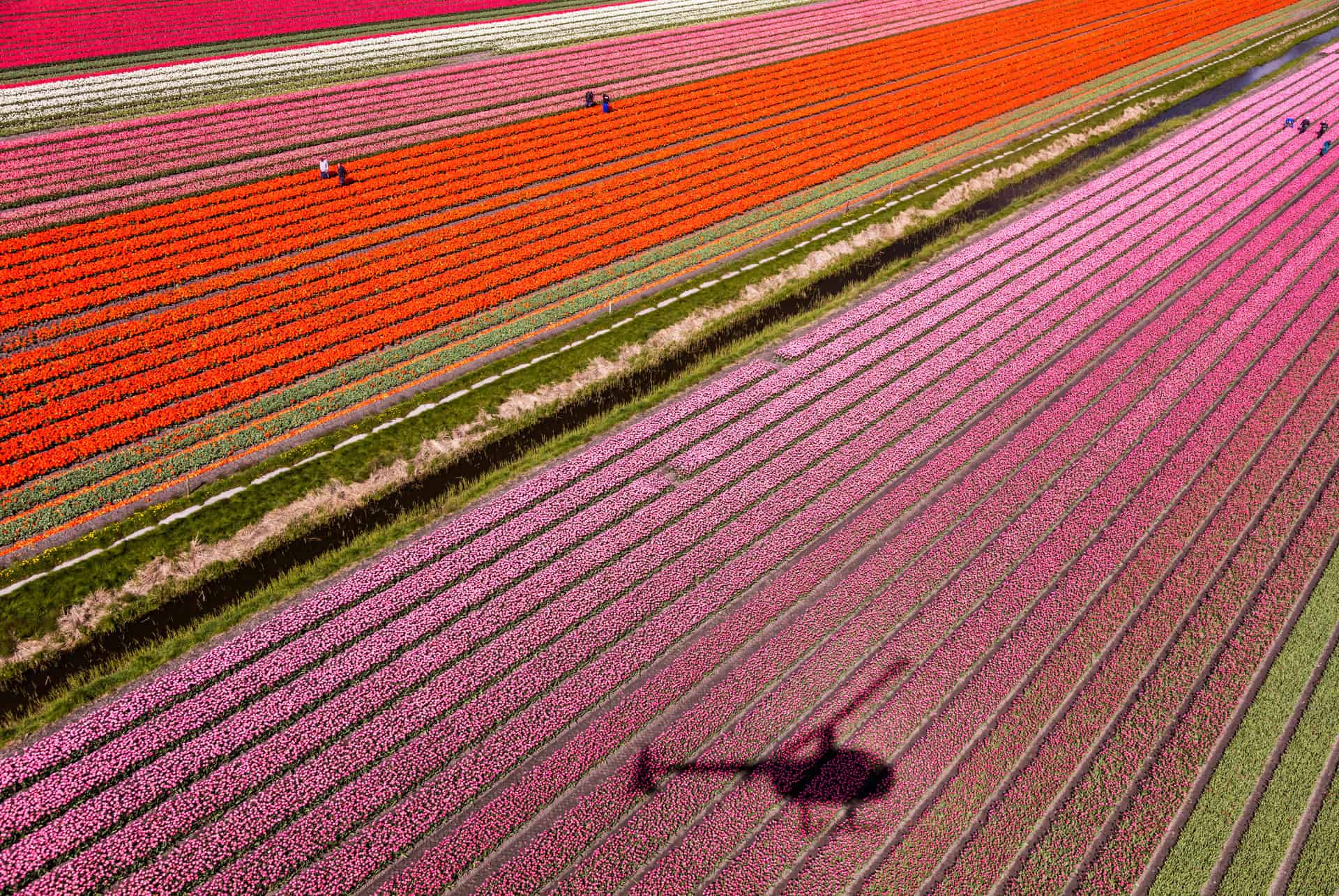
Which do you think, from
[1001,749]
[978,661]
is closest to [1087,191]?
[978,661]

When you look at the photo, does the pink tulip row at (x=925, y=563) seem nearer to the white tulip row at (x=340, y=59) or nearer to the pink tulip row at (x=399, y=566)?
the pink tulip row at (x=399, y=566)

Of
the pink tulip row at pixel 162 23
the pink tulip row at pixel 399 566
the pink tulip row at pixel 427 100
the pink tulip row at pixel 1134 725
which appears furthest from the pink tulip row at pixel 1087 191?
the pink tulip row at pixel 162 23

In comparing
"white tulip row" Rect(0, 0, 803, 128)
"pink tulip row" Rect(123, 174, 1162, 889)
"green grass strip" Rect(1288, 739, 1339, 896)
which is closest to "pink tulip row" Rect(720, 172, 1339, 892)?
"pink tulip row" Rect(123, 174, 1162, 889)

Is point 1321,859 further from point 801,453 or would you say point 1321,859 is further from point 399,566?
point 399,566

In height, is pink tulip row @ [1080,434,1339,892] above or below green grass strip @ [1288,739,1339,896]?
above

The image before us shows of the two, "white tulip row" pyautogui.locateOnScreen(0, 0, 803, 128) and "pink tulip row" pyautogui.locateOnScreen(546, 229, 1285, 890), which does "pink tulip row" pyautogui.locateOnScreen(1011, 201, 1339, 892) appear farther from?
"white tulip row" pyautogui.locateOnScreen(0, 0, 803, 128)

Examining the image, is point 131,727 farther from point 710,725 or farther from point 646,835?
point 710,725
